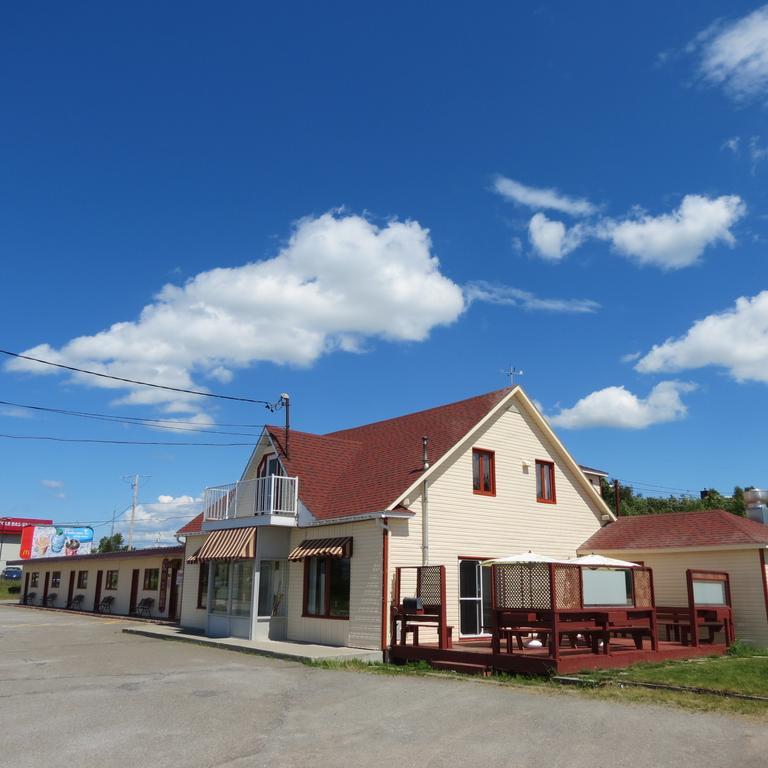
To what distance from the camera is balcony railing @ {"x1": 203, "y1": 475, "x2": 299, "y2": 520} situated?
20.9 meters

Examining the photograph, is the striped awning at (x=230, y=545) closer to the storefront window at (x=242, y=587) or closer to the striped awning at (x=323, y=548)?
the storefront window at (x=242, y=587)

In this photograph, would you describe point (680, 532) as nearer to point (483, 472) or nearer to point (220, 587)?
point (483, 472)

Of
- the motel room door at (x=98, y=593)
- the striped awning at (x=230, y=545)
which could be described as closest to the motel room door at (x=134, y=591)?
the motel room door at (x=98, y=593)

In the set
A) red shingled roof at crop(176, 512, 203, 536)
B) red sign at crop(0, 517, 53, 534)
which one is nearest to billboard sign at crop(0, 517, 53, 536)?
red sign at crop(0, 517, 53, 534)

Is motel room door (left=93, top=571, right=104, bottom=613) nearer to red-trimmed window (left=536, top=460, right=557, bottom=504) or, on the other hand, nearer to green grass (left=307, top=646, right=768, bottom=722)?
red-trimmed window (left=536, top=460, right=557, bottom=504)

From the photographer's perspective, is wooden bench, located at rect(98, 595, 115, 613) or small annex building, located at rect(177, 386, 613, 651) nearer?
small annex building, located at rect(177, 386, 613, 651)

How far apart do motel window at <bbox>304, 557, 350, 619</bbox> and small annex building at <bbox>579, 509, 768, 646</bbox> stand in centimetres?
795

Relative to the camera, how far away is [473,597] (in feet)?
64.4

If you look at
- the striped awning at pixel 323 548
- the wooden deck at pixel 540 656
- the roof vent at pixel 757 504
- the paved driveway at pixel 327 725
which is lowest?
the paved driveway at pixel 327 725

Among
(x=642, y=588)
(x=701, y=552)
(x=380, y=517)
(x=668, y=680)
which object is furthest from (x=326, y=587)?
(x=701, y=552)

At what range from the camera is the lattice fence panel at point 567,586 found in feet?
47.8

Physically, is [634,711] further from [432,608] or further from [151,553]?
[151,553]

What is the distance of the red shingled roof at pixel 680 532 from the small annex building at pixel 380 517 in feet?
2.67

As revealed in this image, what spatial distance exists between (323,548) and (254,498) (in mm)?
3330
